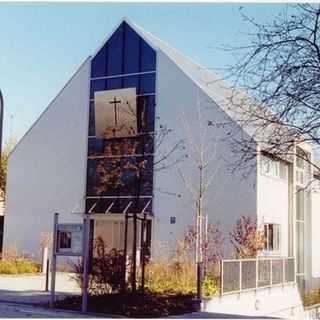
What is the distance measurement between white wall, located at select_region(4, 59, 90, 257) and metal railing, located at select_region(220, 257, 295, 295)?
8.03 m

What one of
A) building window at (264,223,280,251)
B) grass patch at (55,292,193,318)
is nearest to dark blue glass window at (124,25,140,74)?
building window at (264,223,280,251)

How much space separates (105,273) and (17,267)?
27.5 feet

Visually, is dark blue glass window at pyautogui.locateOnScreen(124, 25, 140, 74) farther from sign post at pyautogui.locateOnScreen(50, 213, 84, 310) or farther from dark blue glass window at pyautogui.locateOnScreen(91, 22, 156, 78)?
sign post at pyautogui.locateOnScreen(50, 213, 84, 310)

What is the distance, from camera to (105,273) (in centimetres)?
1156

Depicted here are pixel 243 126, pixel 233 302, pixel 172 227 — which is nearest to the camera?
pixel 243 126

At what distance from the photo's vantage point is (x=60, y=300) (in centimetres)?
1187

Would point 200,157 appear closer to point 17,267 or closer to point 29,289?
point 17,267

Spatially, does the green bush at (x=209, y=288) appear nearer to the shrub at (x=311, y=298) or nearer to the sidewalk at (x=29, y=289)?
the sidewalk at (x=29, y=289)

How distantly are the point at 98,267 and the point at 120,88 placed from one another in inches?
445

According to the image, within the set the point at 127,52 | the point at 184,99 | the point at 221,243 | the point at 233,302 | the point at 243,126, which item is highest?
the point at 127,52

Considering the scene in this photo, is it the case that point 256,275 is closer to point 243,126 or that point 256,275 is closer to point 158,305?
point 158,305

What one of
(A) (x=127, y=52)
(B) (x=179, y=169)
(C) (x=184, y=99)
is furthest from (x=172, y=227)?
(A) (x=127, y=52)

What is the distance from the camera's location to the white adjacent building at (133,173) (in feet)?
66.5

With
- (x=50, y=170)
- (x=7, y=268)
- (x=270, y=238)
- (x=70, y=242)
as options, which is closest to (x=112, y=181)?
(x=50, y=170)
